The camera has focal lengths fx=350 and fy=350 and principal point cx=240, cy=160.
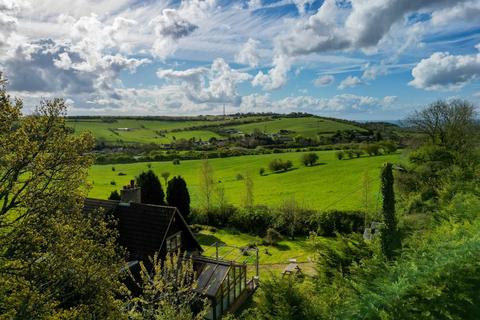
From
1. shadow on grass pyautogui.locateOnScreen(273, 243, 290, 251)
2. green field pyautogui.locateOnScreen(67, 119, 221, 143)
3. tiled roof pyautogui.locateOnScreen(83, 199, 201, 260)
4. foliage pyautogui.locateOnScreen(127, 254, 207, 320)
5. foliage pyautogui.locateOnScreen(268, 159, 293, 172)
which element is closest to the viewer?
foliage pyautogui.locateOnScreen(127, 254, 207, 320)

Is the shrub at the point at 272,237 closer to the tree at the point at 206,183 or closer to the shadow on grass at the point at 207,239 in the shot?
the shadow on grass at the point at 207,239

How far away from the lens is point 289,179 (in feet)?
223

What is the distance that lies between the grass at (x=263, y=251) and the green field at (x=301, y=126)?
7848 centimetres

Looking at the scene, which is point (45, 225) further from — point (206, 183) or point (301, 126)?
point (301, 126)

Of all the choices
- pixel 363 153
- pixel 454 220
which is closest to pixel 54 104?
pixel 454 220

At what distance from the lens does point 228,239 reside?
42.5 metres

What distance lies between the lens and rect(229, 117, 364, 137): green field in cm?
12169

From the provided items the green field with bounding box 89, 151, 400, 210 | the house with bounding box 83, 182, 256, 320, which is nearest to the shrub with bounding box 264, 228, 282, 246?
the green field with bounding box 89, 151, 400, 210

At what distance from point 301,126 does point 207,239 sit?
322ft

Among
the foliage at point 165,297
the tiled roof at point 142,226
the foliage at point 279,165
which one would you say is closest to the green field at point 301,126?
the foliage at point 279,165

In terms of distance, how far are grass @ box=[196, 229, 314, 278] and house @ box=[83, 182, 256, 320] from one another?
13.9 feet

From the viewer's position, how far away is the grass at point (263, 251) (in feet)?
105

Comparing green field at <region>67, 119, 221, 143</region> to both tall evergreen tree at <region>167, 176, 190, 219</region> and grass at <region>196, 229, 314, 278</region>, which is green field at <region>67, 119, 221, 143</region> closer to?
tall evergreen tree at <region>167, 176, 190, 219</region>

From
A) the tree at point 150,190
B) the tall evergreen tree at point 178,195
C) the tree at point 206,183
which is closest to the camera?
the tree at point 150,190
